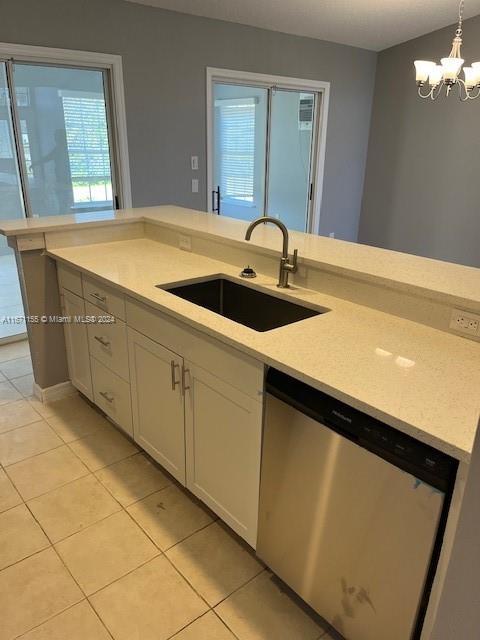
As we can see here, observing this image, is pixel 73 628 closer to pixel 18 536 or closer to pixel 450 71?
pixel 18 536

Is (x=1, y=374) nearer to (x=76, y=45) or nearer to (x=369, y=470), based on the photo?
(x=76, y=45)

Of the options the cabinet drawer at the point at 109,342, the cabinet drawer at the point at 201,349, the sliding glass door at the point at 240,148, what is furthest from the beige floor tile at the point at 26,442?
the sliding glass door at the point at 240,148

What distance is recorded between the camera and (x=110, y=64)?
3.65m

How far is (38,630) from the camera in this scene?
1.54m

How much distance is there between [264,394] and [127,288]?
0.87 metres

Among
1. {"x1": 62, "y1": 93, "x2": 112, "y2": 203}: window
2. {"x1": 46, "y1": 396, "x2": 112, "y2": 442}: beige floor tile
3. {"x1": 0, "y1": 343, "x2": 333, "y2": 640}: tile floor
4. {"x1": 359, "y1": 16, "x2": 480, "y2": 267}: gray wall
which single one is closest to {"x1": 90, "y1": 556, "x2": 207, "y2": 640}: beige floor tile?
{"x1": 0, "y1": 343, "x2": 333, "y2": 640}: tile floor

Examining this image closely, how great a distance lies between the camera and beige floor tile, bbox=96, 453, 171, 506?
2.15 m

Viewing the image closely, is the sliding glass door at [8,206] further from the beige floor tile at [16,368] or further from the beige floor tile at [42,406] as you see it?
the beige floor tile at [42,406]

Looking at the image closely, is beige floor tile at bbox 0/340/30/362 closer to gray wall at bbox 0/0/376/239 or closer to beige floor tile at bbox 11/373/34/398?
beige floor tile at bbox 11/373/34/398

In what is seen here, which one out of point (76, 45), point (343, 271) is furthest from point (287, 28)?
point (343, 271)

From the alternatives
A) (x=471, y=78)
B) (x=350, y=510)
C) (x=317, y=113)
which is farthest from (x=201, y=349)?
(x=317, y=113)

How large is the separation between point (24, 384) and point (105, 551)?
160 centimetres

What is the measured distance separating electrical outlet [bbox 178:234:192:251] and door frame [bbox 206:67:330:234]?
79.9 inches

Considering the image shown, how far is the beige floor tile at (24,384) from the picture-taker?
2979 millimetres
